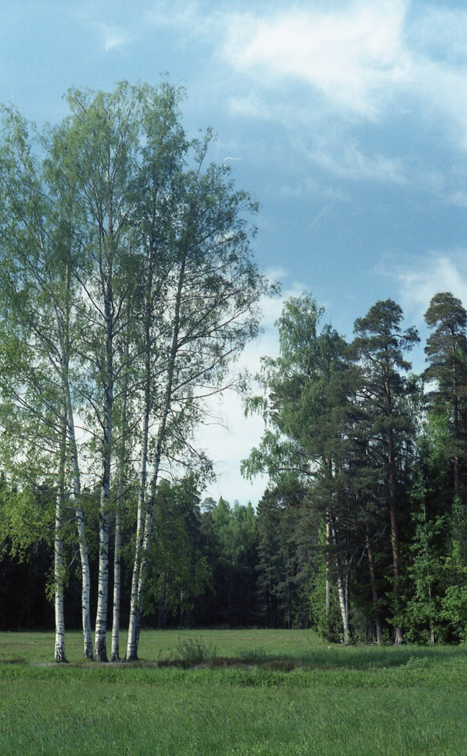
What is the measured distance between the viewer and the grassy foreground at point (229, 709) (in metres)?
7.14

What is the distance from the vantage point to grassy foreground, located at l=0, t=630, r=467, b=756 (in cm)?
714

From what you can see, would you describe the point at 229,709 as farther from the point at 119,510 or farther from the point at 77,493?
the point at 119,510

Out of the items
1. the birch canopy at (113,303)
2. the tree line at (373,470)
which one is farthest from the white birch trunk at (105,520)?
the tree line at (373,470)

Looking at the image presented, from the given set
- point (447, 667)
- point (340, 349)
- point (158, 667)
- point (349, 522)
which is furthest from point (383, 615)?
point (158, 667)

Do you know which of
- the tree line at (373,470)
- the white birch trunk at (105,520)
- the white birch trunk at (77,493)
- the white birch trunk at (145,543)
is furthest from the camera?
the tree line at (373,470)

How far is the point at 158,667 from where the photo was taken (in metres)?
17.8

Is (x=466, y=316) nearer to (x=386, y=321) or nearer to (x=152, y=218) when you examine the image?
(x=386, y=321)

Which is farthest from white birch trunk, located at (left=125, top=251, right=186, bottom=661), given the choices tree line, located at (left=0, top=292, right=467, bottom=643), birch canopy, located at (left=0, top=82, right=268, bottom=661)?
tree line, located at (left=0, top=292, right=467, bottom=643)

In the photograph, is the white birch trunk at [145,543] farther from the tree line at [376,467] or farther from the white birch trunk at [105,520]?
the tree line at [376,467]

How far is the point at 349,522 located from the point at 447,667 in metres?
15.6

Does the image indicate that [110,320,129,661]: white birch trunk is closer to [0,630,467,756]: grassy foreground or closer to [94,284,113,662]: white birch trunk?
[94,284,113,662]: white birch trunk

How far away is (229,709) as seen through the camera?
980 centimetres

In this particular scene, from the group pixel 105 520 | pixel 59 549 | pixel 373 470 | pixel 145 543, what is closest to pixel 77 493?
pixel 105 520

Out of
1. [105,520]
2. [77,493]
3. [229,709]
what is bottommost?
[229,709]
